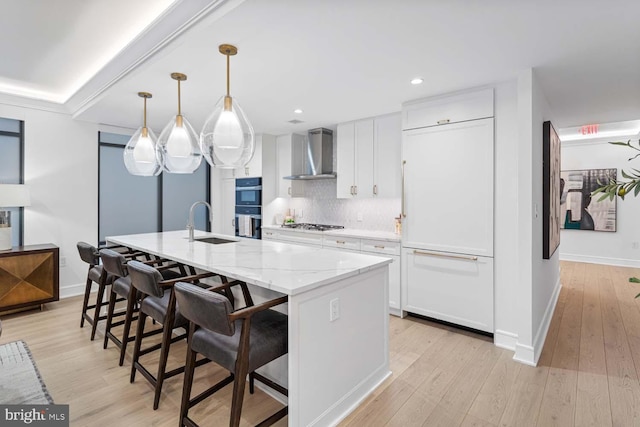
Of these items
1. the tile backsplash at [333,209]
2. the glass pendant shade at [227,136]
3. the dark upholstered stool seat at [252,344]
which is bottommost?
the dark upholstered stool seat at [252,344]

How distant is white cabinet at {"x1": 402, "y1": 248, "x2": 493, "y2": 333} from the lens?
10.2 ft

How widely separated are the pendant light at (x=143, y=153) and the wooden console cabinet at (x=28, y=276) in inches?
67.6

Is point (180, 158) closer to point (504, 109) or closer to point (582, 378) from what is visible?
point (504, 109)

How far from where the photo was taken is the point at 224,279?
2.38 m

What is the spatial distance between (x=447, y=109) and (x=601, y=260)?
18.7 ft

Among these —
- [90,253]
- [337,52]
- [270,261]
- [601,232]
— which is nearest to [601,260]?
[601,232]

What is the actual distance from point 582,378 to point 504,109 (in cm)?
231

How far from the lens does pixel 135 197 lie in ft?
17.1

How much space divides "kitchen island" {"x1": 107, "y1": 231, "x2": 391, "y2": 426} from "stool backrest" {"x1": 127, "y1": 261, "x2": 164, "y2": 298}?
27 cm

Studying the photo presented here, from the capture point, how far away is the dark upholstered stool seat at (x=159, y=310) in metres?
2.23

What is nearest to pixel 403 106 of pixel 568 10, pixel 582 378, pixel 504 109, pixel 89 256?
pixel 504 109

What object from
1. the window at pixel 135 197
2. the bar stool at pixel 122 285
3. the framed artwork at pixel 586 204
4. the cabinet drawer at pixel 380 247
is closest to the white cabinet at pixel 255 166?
the window at pixel 135 197

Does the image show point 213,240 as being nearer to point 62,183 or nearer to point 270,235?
point 270,235

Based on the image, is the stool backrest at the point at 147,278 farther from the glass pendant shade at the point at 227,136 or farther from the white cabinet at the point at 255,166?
the white cabinet at the point at 255,166
